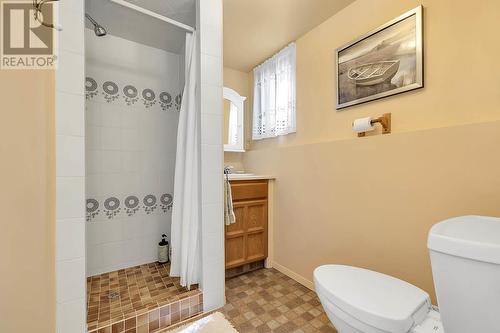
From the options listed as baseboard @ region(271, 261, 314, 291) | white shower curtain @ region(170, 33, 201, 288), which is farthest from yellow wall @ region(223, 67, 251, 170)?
baseboard @ region(271, 261, 314, 291)

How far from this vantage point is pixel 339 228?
1569mm

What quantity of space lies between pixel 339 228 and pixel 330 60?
4.39ft

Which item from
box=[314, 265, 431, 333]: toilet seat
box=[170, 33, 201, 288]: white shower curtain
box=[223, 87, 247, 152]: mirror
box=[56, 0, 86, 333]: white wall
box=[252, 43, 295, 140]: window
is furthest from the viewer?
box=[223, 87, 247, 152]: mirror

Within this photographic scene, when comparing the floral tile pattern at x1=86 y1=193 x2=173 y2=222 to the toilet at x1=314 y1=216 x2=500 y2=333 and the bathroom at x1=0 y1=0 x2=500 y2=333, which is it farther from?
the toilet at x1=314 y1=216 x2=500 y2=333

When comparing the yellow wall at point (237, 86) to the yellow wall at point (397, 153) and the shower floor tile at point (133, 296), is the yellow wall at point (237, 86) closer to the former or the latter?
the yellow wall at point (397, 153)

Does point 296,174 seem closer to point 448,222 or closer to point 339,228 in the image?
point 339,228

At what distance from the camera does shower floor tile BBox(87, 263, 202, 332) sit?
1.25 m

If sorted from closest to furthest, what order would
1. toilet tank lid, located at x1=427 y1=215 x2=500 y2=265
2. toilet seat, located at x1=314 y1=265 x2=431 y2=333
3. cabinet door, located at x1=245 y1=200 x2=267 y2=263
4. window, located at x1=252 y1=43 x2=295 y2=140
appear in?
toilet tank lid, located at x1=427 y1=215 x2=500 y2=265, toilet seat, located at x1=314 y1=265 x2=431 y2=333, cabinet door, located at x1=245 y1=200 x2=267 y2=263, window, located at x1=252 y1=43 x2=295 y2=140

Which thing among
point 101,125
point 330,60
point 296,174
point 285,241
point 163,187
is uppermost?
point 330,60

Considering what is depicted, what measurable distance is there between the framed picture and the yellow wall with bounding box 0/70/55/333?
1829 mm

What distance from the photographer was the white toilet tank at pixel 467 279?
20.8 inches

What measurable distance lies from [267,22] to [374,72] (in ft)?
3.16

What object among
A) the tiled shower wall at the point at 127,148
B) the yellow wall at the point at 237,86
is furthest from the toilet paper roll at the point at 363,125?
the tiled shower wall at the point at 127,148

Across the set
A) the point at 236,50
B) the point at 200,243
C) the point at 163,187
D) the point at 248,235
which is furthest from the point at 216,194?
the point at 236,50
